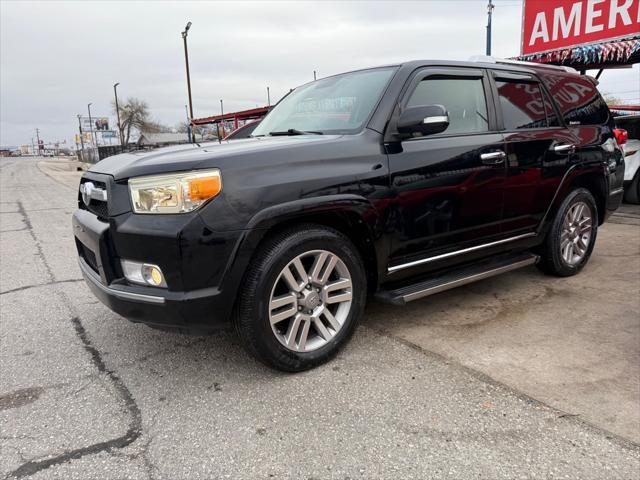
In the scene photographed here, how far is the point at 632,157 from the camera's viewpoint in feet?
26.7

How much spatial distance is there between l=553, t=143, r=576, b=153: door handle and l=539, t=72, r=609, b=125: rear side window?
25 cm

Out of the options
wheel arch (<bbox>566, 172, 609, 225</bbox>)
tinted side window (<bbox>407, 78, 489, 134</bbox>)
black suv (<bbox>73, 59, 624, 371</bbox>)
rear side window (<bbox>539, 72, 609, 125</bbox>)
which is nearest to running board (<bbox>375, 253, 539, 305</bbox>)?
black suv (<bbox>73, 59, 624, 371</bbox>)

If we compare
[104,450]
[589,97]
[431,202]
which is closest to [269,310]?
[104,450]

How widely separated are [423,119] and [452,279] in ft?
3.85

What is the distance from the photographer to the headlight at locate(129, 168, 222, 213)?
2371mm

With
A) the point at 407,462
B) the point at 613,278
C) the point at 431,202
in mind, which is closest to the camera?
the point at 407,462

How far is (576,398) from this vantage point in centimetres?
254

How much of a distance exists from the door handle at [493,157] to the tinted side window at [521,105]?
295 mm

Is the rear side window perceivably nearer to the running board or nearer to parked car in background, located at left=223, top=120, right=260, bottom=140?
the running board

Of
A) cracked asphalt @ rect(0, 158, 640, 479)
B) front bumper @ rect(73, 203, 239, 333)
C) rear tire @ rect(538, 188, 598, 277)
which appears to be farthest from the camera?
rear tire @ rect(538, 188, 598, 277)

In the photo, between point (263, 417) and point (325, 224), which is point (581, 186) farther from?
point (263, 417)

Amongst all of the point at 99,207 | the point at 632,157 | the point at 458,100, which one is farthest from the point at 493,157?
the point at 632,157

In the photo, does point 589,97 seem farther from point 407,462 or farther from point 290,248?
point 407,462

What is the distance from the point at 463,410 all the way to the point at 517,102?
8.67 ft
